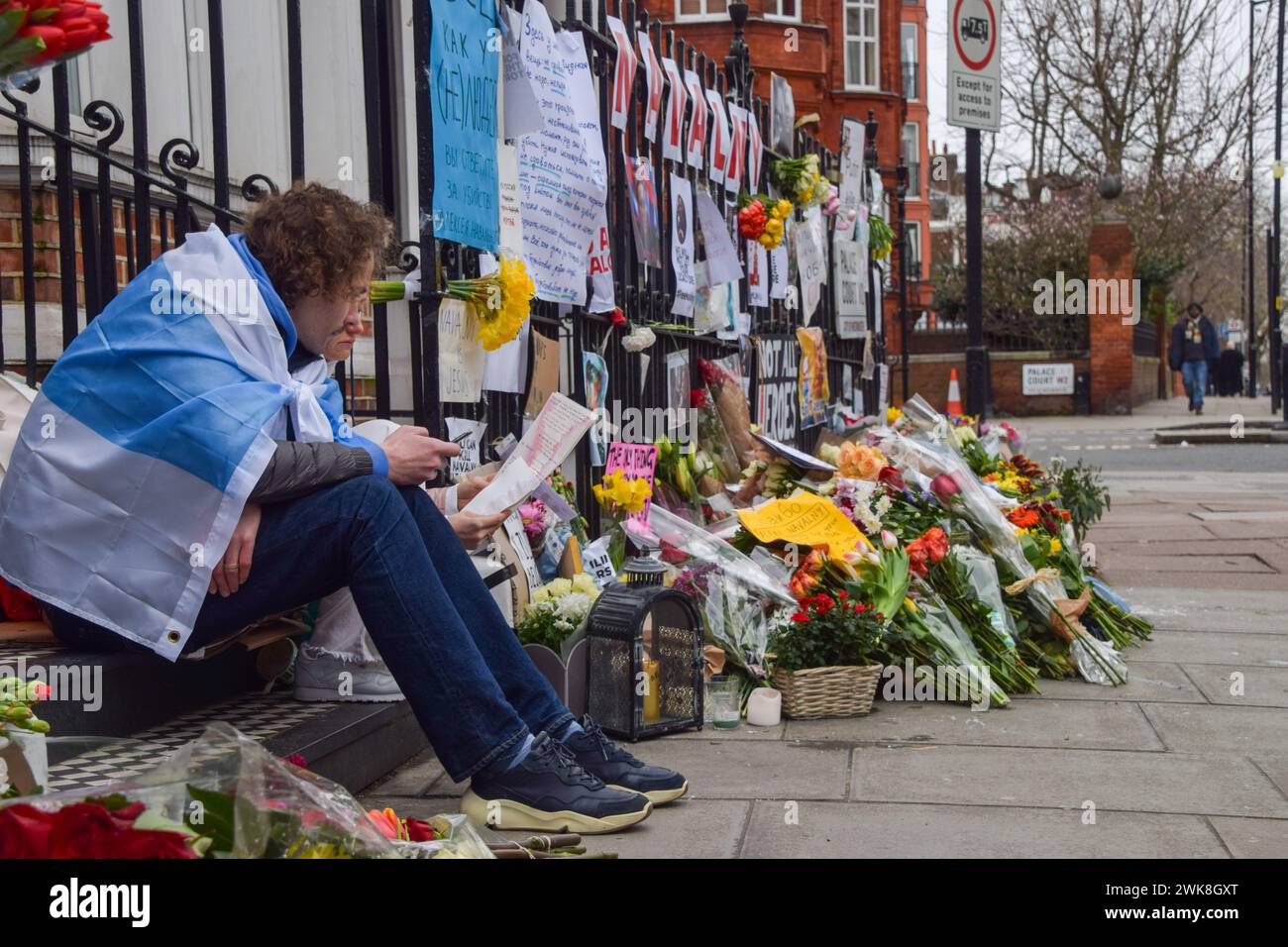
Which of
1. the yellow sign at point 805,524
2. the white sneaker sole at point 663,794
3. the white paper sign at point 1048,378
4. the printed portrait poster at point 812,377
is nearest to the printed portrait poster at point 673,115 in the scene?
the yellow sign at point 805,524

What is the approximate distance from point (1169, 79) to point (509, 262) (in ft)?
106

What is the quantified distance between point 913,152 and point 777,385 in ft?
146

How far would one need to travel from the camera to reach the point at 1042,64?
3353 centimetres

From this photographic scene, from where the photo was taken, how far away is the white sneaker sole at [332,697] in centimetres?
394

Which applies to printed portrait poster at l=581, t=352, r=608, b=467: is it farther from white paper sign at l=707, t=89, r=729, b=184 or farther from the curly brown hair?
the curly brown hair

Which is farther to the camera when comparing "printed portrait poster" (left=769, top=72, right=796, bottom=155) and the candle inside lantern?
"printed portrait poster" (left=769, top=72, right=796, bottom=155)

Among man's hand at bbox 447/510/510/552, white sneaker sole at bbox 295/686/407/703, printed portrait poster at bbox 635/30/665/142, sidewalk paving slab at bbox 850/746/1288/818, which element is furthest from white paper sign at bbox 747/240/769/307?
white sneaker sole at bbox 295/686/407/703

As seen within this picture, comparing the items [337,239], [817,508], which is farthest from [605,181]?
[337,239]

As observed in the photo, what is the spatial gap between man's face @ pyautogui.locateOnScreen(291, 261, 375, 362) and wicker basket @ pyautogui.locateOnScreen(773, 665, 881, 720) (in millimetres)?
1925

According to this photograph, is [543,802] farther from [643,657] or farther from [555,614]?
[555,614]

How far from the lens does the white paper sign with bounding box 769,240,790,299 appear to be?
27.5 feet

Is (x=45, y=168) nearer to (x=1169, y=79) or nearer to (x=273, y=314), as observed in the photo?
(x=273, y=314)

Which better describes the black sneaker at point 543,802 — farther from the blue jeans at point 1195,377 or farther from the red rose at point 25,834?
the blue jeans at point 1195,377

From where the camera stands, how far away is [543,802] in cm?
336
